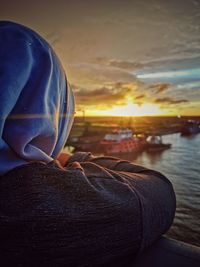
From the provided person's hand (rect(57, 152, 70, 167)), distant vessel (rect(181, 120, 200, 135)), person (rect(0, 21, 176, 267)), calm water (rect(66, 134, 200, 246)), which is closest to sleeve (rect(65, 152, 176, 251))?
person (rect(0, 21, 176, 267))

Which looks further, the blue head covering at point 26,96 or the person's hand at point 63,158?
the person's hand at point 63,158

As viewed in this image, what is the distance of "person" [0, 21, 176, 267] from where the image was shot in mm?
340

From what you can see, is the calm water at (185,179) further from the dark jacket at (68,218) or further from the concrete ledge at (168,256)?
the dark jacket at (68,218)

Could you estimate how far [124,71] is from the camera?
145 centimetres

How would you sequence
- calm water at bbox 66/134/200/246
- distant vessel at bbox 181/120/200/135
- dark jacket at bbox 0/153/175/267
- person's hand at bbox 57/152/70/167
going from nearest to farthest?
dark jacket at bbox 0/153/175/267, person's hand at bbox 57/152/70/167, calm water at bbox 66/134/200/246, distant vessel at bbox 181/120/200/135

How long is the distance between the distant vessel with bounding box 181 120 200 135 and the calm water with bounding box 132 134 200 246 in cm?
3

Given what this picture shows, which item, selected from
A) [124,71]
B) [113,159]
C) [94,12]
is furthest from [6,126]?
[124,71]

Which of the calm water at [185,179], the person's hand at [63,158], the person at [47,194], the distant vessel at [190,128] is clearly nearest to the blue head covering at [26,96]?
the person at [47,194]

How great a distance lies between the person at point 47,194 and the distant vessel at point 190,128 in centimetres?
130

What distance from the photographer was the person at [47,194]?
340mm

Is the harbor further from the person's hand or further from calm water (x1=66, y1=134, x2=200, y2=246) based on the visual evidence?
the person's hand

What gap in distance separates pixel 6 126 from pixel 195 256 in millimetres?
355

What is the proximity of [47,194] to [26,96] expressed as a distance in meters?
0.15

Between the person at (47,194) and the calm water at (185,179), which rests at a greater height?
the person at (47,194)
